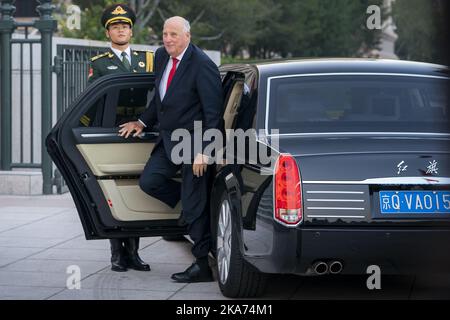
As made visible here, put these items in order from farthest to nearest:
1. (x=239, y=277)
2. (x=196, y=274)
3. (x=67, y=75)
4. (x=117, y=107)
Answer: (x=67, y=75), (x=117, y=107), (x=196, y=274), (x=239, y=277)

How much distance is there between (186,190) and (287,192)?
1.37 m

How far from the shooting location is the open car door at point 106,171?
7.52 meters

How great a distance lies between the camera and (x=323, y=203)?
6.02m

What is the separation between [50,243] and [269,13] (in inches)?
1892

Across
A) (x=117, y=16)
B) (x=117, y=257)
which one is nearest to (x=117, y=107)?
(x=117, y=16)

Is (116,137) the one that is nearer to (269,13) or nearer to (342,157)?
(342,157)

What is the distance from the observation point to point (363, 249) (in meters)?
6.01

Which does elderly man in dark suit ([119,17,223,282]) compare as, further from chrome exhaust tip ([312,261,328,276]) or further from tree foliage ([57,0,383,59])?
tree foliage ([57,0,383,59])

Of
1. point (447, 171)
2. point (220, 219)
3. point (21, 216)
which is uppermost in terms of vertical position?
point (447, 171)

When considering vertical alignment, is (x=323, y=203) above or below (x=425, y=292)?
above

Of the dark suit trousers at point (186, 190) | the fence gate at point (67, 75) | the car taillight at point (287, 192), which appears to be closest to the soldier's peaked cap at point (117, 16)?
the dark suit trousers at point (186, 190)

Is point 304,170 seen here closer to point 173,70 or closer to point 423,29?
point 173,70
